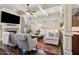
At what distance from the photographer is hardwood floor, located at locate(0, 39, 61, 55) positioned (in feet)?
7.91

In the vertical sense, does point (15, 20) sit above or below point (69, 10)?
below

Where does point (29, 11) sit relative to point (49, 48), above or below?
above

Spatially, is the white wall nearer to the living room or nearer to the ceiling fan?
the living room

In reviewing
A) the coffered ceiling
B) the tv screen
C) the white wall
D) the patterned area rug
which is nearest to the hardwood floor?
the patterned area rug

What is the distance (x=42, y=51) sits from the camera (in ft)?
8.02

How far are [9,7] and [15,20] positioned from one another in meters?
0.27

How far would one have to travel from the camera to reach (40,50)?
245cm

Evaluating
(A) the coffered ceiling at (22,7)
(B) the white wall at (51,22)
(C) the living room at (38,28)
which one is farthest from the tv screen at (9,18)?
(B) the white wall at (51,22)

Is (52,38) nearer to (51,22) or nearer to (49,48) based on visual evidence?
(49,48)

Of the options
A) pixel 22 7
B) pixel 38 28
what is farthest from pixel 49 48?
pixel 22 7

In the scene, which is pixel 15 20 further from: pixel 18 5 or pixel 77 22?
pixel 77 22

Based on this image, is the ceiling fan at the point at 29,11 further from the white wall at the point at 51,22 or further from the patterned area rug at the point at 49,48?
the patterned area rug at the point at 49,48

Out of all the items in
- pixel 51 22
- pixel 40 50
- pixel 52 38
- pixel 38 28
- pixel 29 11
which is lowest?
pixel 40 50
